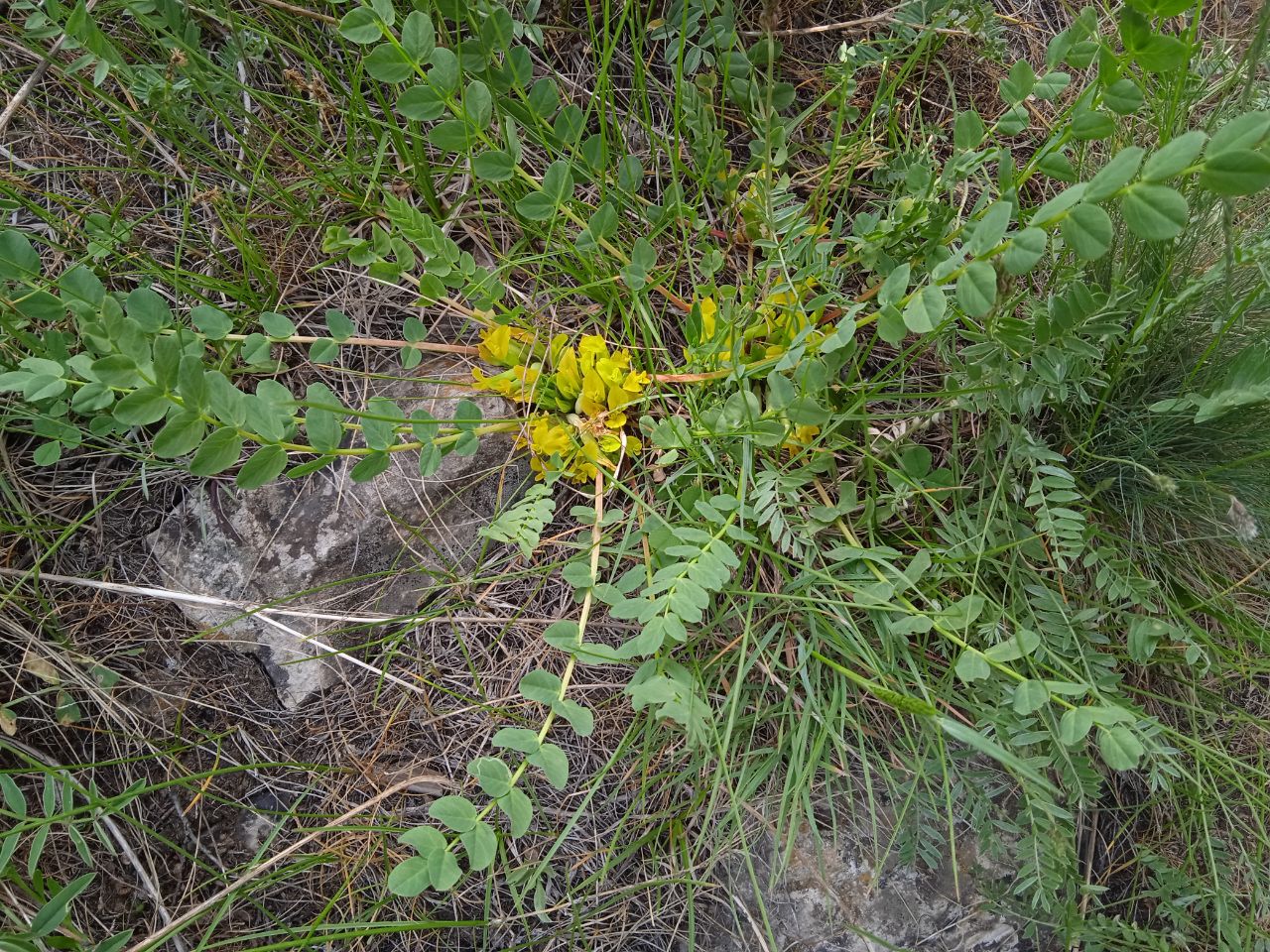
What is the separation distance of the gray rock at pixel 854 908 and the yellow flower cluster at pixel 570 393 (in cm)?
104

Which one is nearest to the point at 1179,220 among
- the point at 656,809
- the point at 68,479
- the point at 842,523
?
the point at 842,523

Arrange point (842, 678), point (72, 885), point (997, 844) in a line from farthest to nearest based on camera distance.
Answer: point (842, 678)
point (997, 844)
point (72, 885)

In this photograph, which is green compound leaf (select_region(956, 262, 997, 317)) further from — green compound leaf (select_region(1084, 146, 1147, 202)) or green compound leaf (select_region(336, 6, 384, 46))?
green compound leaf (select_region(336, 6, 384, 46))

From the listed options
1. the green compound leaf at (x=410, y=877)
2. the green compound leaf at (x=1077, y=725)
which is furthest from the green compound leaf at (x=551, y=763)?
the green compound leaf at (x=1077, y=725)

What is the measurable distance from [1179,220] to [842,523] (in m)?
1.02

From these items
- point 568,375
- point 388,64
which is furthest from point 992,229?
point 388,64

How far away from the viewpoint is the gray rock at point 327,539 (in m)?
2.12

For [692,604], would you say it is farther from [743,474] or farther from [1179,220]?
[1179,220]

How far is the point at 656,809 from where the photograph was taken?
2.03 m

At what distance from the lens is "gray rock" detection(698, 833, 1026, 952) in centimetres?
195

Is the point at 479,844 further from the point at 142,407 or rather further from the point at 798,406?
the point at 798,406

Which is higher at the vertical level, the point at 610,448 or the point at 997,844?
the point at 610,448

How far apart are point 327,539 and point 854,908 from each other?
5.30ft

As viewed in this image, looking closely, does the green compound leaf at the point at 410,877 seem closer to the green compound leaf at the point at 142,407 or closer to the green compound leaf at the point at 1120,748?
the green compound leaf at the point at 142,407
